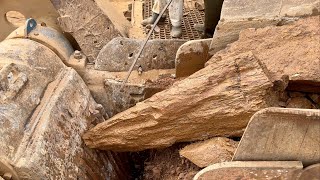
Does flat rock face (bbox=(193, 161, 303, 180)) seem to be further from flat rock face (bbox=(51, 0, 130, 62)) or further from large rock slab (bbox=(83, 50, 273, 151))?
flat rock face (bbox=(51, 0, 130, 62))

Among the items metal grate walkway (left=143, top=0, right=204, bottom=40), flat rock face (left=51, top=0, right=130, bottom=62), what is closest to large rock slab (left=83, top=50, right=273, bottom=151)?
flat rock face (left=51, top=0, right=130, bottom=62)

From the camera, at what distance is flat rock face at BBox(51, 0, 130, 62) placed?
2.86 m

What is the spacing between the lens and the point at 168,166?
2.51 m

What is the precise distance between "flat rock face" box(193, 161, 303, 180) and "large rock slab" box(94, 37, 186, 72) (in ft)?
3.74

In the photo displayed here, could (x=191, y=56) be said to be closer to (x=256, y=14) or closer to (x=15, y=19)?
(x=256, y=14)

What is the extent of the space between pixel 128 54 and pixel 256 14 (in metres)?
0.92

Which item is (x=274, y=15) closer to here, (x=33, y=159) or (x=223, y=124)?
(x=223, y=124)

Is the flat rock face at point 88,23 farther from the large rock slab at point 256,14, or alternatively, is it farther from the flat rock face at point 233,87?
the large rock slab at point 256,14

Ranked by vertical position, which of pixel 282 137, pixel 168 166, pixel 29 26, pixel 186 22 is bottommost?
pixel 168 166

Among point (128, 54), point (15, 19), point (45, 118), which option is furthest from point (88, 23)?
point (15, 19)

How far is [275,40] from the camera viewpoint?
2.09 m

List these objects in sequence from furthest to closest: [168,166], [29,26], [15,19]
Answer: [15,19], [29,26], [168,166]

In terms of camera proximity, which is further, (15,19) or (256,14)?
(15,19)

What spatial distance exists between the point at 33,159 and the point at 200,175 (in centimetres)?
80
